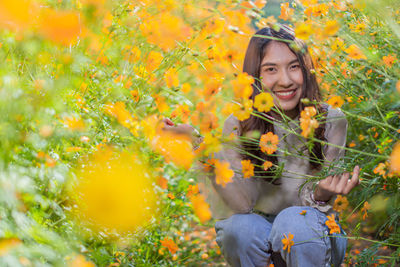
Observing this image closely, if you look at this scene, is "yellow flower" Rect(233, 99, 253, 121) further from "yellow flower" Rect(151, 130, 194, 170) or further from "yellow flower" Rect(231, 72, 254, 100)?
"yellow flower" Rect(151, 130, 194, 170)

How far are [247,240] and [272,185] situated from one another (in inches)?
9.8

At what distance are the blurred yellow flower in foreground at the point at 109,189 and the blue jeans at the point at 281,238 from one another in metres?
0.38

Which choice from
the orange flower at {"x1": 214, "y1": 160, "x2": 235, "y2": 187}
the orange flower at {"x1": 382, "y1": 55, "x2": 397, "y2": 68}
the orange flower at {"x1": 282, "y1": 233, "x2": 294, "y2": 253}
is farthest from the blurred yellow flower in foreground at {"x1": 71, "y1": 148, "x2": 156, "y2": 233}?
the orange flower at {"x1": 382, "y1": 55, "x2": 397, "y2": 68}

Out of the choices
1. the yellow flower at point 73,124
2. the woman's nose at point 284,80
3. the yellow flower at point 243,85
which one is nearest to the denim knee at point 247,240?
the woman's nose at point 284,80

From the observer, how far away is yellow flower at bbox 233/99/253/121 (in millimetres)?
1131

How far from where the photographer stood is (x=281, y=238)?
1469mm

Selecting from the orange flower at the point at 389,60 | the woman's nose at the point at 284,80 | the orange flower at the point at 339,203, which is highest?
the orange flower at the point at 389,60

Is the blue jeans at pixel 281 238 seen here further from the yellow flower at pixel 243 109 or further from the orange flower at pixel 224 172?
the yellow flower at pixel 243 109

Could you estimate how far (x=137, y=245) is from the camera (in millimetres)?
1747

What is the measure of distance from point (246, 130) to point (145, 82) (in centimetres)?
46

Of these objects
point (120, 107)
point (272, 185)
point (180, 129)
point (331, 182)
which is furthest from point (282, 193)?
point (120, 107)

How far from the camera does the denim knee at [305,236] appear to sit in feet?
4.67

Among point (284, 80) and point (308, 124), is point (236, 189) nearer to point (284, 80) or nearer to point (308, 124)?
point (284, 80)

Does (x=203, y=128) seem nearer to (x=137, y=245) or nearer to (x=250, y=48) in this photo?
(x=250, y=48)
